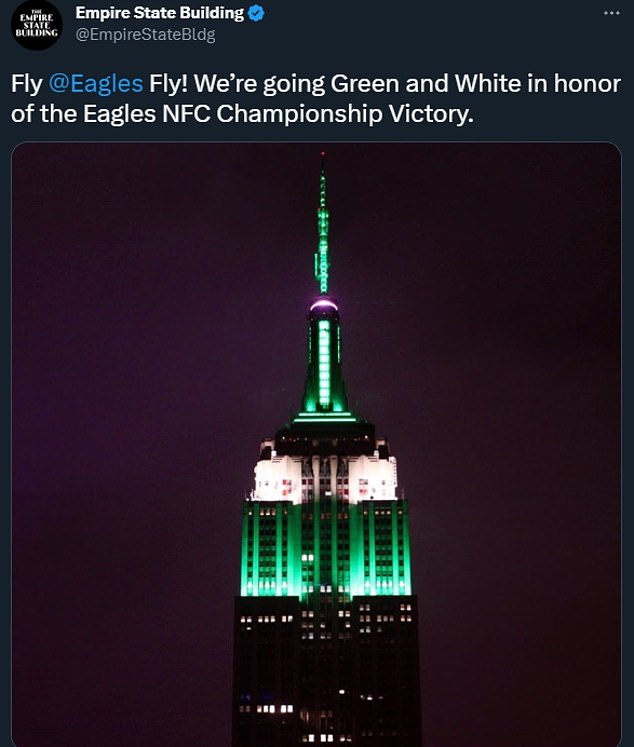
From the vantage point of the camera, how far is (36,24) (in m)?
31.0

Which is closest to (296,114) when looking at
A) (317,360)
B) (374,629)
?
(374,629)

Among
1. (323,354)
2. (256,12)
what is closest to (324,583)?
(323,354)

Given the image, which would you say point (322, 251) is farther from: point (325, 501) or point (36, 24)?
point (36, 24)

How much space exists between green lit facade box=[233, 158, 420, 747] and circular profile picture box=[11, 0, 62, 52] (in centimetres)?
6696

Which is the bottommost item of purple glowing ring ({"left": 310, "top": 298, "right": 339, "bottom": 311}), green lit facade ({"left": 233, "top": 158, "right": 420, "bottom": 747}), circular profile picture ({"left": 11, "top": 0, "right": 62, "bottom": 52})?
green lit facade ({"left": 233, "top": 158, "right": 420, "bottom": 747})

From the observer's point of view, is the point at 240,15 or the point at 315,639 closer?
the point at 240,15

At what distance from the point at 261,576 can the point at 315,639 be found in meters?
7.90

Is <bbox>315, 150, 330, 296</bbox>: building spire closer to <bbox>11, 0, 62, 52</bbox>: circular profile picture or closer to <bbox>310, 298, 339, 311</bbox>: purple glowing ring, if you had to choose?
<bbox>310, 298, 339, 311</bbox>: purple glowing ring

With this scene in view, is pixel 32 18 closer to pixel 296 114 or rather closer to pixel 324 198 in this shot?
pixel 296 114

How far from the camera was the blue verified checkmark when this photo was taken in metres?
31.3

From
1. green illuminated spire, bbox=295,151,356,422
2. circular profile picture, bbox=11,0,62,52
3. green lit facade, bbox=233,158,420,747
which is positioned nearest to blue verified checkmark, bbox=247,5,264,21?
circular profile picture, bbox=11,0,62,52

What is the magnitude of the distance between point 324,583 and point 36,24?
7130 cm

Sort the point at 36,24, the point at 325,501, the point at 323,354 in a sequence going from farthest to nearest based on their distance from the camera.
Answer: the point at 323,354, the point at 325,501, the point at 36,24

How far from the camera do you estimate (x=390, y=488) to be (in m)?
101
